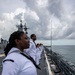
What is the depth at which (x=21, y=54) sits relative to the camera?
9.51ft

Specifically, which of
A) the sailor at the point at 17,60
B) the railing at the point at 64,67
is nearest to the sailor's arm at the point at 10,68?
the sailor at the point at 17,60

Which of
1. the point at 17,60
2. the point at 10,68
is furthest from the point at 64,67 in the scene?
the point at 10,68

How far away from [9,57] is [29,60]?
29 centimetres

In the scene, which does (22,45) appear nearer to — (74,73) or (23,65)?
(23,65)

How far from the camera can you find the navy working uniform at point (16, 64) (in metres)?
2.60

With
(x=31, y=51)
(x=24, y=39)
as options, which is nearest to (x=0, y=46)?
(x=31, y=51)

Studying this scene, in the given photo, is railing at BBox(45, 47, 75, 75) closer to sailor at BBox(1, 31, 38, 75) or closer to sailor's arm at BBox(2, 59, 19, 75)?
sailor at BBox(1, 31, 38, 75)

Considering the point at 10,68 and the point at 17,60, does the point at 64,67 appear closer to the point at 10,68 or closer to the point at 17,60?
the point at 17,60

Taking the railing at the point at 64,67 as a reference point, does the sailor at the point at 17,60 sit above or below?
above

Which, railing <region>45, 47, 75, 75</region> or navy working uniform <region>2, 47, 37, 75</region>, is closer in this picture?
navy working uniform <region>2, 47, 37, 75</region>

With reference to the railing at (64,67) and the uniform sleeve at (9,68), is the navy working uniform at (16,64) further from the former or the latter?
the railing at (64,67)

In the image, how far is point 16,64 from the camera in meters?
2.67

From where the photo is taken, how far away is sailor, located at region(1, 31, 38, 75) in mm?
2617

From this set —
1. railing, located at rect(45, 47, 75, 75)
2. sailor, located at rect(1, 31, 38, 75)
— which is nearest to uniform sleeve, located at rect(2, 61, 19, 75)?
sailor, located at rect(1, 31, 38, 75)
